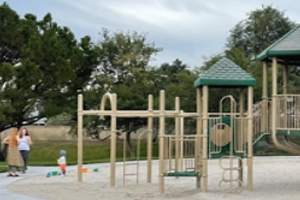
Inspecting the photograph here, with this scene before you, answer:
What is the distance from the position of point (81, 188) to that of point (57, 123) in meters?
38.0

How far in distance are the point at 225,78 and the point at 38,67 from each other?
647 inches

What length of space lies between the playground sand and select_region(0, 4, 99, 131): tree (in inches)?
354

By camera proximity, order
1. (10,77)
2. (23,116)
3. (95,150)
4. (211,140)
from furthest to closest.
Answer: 1. (95,150)
2. (23,116)
3. (10,77)
4. (211,140)

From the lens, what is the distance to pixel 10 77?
30109 millimetres

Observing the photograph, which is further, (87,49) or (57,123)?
(57,123)

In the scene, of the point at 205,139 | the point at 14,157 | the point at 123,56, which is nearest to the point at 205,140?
the point at 205,139

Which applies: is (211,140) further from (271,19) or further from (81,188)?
(271,19)

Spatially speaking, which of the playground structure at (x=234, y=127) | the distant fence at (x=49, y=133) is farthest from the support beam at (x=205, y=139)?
the distant fence at (x=49, y=133)

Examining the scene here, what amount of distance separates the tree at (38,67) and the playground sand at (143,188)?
8981 millimetres

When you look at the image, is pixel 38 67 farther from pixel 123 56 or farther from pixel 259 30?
pixel 259 30

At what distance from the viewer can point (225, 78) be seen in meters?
16.1

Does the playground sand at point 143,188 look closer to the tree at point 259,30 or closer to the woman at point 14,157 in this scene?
the woman at point 14,157

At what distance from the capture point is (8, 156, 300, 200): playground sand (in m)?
15.2

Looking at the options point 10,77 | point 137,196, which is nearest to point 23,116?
point 10,77
